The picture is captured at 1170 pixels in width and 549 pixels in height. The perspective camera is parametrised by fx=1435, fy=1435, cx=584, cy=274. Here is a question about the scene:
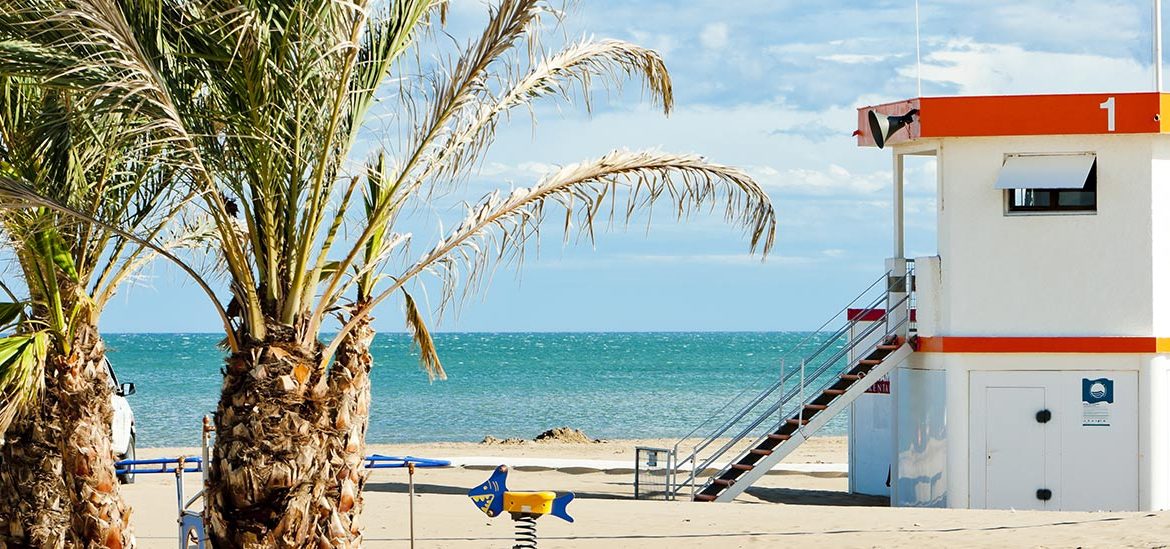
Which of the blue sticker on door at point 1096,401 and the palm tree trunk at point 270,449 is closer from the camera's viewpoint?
the palm tree trunk at point 270,449

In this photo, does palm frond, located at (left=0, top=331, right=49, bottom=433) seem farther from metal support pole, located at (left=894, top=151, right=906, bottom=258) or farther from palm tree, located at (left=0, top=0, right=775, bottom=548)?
metal support pole, located at (left=894, top=151, right=906, bottom=258)

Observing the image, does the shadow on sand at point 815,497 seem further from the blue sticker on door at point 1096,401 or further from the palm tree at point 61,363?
the palm tree at point 61,363

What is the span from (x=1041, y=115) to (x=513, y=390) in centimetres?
5514

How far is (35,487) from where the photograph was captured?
33.7ft

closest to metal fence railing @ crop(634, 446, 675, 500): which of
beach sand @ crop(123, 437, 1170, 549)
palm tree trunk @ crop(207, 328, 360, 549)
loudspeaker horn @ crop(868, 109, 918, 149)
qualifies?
beach sand @ crop(123, 437, 1170, 549)

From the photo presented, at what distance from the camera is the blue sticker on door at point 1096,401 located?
17703mm

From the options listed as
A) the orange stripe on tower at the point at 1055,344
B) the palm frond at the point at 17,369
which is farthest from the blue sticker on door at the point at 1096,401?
the palm frond at the point at 17,369

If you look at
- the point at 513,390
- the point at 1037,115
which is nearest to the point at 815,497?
the point at 1037,115

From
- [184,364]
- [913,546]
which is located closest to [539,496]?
[913,546]

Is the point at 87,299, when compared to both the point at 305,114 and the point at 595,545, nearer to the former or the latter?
the point at 305,114

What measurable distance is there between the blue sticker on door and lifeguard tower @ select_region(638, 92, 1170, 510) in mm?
17

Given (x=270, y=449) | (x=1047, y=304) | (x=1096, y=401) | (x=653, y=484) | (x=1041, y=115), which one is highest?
(x=1041, y=115)

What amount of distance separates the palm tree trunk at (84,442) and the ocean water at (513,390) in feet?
63.6

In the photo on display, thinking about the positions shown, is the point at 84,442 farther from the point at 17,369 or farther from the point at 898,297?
the point at 898,297
